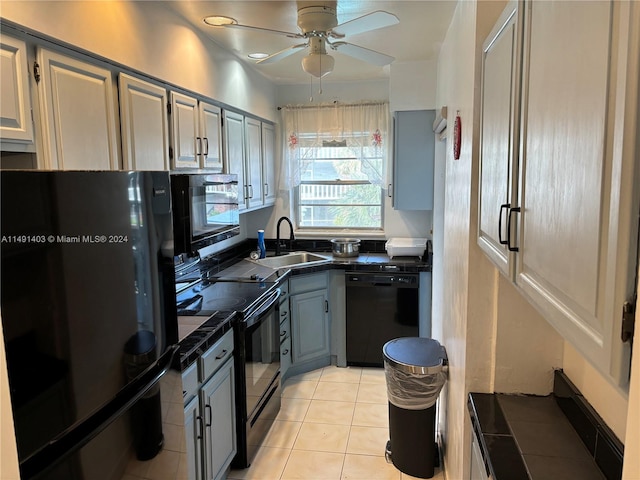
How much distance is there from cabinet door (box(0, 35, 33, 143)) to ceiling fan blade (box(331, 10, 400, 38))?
133 cm

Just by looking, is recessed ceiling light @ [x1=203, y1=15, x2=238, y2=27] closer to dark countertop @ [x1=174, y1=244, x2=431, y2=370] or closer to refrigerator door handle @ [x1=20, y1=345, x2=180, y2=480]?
dark countertop @ [x1=174, y1=244, x2=431, y2=370]

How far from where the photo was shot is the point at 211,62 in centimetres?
292

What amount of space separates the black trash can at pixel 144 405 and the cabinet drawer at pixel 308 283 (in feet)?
7.08

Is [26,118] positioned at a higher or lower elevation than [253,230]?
higher

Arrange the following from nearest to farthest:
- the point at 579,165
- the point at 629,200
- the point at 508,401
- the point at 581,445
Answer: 1. the point at 629,200
2. the point at 579,165
3. the point at 581,445
4. the point at 508,401

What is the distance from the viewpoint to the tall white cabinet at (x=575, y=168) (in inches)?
23.5

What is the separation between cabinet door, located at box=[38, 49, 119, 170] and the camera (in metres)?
1.56

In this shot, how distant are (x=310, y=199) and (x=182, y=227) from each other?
2.41 metres

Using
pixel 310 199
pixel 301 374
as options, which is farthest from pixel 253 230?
pixel 301 374

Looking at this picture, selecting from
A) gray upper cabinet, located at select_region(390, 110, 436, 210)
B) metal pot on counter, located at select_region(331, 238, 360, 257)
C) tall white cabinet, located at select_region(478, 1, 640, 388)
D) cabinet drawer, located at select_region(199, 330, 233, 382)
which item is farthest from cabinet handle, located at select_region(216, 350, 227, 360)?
gray upper cabinet, located at select_region(390, 110, 436, 210)

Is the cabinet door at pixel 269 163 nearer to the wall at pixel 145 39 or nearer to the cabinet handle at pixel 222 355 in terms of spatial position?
the wall at pixel 145 39

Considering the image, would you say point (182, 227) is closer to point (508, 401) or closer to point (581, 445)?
point (508, 401)

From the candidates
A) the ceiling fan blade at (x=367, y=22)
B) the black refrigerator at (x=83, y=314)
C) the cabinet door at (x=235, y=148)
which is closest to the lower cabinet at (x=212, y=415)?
the black refrigerator at (x=83, y=314)

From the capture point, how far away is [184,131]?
101 inches
